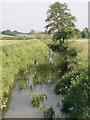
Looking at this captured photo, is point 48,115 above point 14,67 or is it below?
below

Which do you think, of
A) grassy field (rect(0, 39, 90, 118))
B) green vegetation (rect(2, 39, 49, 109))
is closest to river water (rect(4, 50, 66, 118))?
grassy field (rect(0, 39, 90, 118))

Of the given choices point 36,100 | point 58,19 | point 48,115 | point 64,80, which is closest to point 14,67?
point 64,80

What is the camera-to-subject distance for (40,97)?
17.2 m

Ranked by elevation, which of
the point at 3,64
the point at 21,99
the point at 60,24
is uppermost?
the point at 60,24

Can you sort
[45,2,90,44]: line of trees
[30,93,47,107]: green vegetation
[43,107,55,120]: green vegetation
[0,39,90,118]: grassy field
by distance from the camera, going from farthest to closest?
[45,2,90,44]: line of trees < [30,93,47,107]: green vegetation < [43,107,55,120]: green vegetation < [0,39,90,118]: grassy field

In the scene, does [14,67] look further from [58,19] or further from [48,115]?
[58,19]

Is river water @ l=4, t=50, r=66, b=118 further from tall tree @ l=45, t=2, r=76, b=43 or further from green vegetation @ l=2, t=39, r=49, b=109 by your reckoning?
tall tree @ l=45, t=2, r=76, b=43

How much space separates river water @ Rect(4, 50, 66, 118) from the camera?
14580mm

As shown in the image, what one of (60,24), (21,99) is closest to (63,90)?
(21,99)

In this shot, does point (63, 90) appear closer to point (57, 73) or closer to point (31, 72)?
point (57, 73)

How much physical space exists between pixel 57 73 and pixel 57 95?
23.9 feet

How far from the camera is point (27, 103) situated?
16.8m

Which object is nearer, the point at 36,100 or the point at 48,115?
the point at 48,115

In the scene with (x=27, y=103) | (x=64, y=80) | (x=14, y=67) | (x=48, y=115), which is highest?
(x=14, y=67)
